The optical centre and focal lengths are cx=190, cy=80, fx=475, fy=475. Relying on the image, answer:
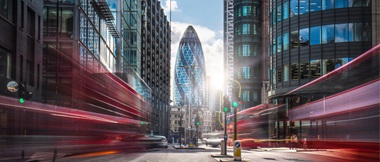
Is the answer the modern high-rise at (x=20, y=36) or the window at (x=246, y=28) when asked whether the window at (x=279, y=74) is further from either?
the modern high-rise at (x=20, y=36)

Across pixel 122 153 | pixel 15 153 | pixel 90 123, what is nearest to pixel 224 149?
pixel 122 153

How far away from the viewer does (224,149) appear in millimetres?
35656

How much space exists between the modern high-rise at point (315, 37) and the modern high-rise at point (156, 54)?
109ft

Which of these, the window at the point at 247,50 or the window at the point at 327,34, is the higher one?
the window at the point at 247,50

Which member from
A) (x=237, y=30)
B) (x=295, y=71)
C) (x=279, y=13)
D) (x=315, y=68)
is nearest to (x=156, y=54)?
(x=237, y=30)

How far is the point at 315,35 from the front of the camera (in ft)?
182

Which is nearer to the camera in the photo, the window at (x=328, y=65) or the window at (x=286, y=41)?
the window at (x=328, y=65)

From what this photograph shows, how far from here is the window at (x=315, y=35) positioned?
55156mm

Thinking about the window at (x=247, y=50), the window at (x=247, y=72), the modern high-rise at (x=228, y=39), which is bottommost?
the window at (x=247, y=72)

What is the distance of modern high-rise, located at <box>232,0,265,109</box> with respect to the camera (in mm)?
91188

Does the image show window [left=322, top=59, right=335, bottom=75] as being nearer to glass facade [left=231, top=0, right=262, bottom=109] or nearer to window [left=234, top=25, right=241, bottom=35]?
glass facade [left=231, top=0, right=262, bottom=109]

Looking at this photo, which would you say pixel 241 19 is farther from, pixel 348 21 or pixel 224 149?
pixel 224 149

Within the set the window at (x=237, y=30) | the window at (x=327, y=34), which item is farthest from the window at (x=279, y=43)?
the window at (x=237, y=30)

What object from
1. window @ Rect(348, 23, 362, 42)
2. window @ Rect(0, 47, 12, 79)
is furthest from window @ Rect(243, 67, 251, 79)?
window @ Rect(0, 47, 12, 79)
